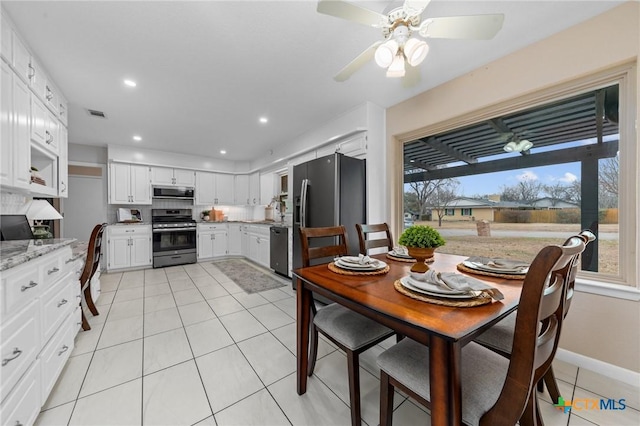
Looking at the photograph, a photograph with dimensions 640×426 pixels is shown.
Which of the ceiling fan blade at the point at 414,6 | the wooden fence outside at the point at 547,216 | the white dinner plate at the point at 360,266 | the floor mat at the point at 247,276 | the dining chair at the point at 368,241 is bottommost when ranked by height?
the floor mat at the point at 247,276

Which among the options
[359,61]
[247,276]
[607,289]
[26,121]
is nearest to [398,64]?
[359,61]

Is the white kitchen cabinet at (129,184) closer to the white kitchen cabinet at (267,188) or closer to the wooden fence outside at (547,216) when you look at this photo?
the white kitchen cabinet at (267,188)

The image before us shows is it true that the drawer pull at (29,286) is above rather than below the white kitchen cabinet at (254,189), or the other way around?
below

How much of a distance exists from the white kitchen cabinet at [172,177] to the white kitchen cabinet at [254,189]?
1.32 m

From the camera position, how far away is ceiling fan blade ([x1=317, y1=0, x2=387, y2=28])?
1.18 m

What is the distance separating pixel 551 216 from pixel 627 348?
3.29 ft

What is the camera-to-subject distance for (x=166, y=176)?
200 inches

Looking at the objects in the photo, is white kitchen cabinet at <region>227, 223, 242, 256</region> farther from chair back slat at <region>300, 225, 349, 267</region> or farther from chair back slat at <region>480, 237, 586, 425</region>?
chair back slat at <region>480, 237, 586, 425</region>

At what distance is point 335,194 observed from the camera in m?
2.83

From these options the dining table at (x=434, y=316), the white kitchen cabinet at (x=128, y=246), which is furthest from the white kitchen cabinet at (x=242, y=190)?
the dining table at (x=434, y=316)

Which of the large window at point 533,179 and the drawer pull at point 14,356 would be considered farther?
the large window at point 533,179

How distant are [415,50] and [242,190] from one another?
17.9 feet

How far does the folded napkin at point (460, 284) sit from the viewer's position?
891mm

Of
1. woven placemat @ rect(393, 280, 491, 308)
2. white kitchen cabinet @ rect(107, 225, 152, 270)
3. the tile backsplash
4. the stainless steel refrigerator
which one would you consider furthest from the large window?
white kitchen cabinet @ rect(107, 225, 152, 270)
